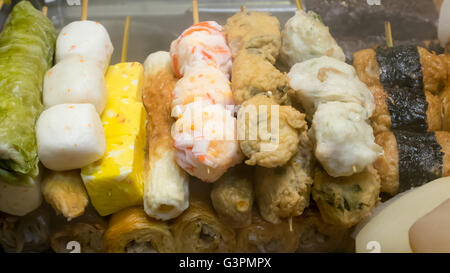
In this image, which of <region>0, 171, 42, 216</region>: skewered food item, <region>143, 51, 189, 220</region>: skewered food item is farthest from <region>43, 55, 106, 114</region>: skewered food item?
<region>0, 171, 42, 216</region>: skewered food item

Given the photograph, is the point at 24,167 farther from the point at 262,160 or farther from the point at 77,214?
the point at 262,160

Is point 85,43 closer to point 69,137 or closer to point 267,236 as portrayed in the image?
point 69,137

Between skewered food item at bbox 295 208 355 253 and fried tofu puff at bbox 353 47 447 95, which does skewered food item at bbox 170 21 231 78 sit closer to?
Answer: fried tofu puff at bbox 353 47 447 95

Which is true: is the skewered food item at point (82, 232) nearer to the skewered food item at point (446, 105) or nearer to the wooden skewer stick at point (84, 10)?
the wooden skewer stick at point (84, 10)

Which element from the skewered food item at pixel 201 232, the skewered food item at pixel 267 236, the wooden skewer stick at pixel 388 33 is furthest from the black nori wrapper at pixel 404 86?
the skewered food item at pixel 201 232
